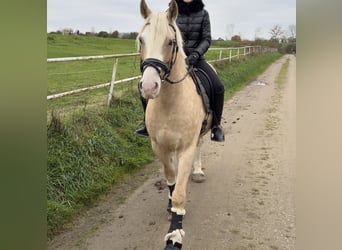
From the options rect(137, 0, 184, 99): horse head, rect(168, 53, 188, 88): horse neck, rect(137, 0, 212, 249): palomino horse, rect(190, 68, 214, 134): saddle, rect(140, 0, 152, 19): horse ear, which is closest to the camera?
rect(137, 0, 184, 99): horse head

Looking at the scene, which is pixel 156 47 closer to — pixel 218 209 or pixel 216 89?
pixel 216 89

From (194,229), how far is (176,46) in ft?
6.29

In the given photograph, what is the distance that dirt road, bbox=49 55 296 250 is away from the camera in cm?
338

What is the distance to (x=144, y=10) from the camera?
9.65 ft

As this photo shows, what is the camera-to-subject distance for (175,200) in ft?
10.1

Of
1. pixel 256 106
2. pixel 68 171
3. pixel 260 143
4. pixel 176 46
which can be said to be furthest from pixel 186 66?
pixel 256 106

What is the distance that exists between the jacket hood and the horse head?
101 centimetres

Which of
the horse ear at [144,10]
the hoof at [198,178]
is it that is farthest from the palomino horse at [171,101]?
the hoof at [198,178]

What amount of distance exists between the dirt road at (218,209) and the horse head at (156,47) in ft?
3.67

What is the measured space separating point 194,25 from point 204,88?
752mm

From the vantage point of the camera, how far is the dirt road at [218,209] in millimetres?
3385

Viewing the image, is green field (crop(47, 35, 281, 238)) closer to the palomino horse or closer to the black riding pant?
the palomino horse

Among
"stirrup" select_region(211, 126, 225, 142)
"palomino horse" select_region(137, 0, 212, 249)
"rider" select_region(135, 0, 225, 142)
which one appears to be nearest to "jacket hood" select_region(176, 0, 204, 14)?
"rider" select_region(135, 0, 225, 142)
